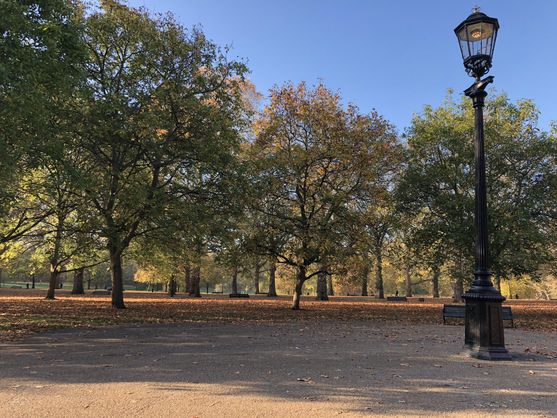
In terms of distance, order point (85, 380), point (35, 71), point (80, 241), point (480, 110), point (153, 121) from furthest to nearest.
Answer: point (80, 241), point (153, 121), point (35, 71), point (480, 110), point (85, 380)

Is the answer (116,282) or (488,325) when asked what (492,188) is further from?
(116,282)

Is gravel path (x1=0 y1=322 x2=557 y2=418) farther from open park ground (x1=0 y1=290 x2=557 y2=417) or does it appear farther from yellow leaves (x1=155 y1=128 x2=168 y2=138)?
yellow leaves (x1=155 y1=128 x2=168 y2=138)

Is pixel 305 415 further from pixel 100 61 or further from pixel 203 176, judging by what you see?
pixel 100 61

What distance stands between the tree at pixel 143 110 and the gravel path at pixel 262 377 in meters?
7.74

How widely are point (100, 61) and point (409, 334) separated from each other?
1657cm

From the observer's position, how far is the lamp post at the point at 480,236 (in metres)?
8.77

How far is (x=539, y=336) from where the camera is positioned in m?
13.4

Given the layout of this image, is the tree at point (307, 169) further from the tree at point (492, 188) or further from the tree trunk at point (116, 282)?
the tree trunk at point (116, 282)

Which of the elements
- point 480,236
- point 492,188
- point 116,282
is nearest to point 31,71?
point 480,236

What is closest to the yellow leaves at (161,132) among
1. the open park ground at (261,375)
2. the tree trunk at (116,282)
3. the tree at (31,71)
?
the tree at (31,71)

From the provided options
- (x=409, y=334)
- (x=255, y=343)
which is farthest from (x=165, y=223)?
(x=409, y=334)

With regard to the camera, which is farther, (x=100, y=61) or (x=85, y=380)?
(x=100, y=61)

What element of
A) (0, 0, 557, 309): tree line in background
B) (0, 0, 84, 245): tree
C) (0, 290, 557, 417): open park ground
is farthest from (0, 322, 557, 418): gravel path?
(0, 0, 557, 309): tree line in background

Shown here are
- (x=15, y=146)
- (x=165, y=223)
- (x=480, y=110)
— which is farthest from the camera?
(x=165, y=223)
